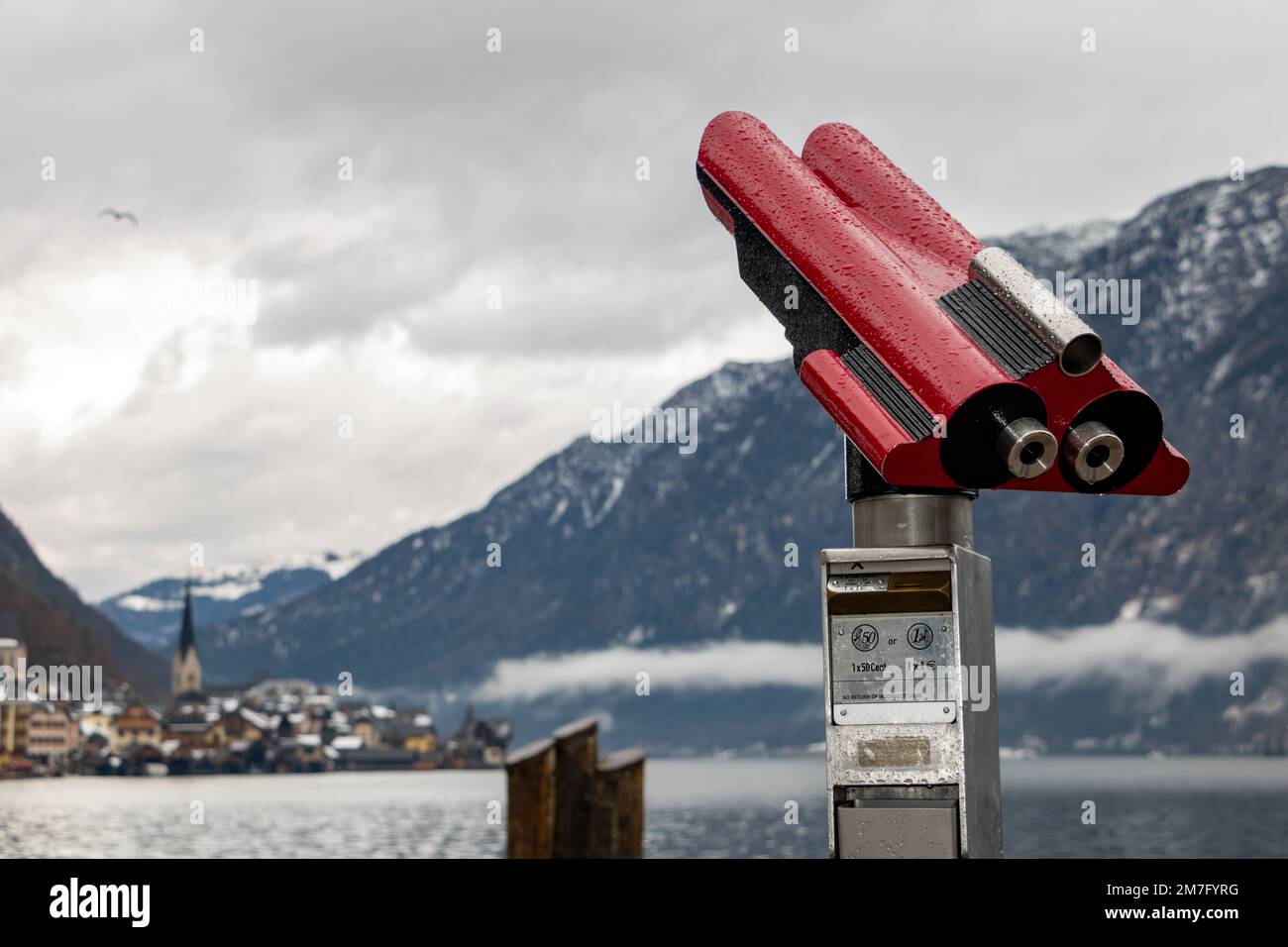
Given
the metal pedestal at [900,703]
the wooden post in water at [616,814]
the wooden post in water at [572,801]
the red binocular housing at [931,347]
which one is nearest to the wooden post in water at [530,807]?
the wooden post in water at [572,801]

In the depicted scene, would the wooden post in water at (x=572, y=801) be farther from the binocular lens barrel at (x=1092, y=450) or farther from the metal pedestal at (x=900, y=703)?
the binocular lens barrel at (x=1092, y=450)

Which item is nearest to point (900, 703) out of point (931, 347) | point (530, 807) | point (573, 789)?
point (931, 347)

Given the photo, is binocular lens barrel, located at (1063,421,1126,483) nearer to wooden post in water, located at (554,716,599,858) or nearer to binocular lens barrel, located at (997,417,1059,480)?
binocular lens barrel, located at (997,417,1059,480)

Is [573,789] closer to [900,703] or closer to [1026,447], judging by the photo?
[900,703]

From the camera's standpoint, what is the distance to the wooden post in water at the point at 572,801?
1388 centimetres

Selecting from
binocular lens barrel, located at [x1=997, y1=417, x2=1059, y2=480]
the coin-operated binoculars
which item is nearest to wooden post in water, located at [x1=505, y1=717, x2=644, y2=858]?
the coin-operated binoculars

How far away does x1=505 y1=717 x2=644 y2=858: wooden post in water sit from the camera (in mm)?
13883

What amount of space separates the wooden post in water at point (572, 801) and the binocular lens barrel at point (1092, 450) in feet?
24.6

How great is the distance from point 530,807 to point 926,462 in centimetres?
783

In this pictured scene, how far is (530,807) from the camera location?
13883 millimetres
